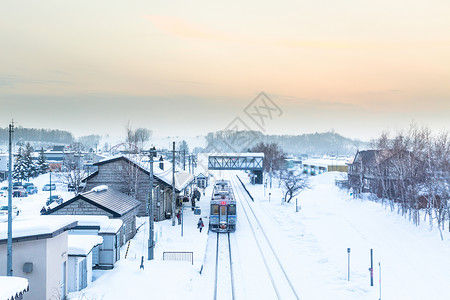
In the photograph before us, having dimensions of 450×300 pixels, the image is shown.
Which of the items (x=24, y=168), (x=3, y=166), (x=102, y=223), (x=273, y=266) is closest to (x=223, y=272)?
(x=273, y=266)

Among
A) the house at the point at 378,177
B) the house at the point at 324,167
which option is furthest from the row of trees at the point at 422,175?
the house at the point at 324,167

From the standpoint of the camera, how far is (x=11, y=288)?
355 inches

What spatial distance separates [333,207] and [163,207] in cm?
1949

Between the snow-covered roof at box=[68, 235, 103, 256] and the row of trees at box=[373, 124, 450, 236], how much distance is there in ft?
69.0

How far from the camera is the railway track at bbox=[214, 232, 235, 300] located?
52.2 feet

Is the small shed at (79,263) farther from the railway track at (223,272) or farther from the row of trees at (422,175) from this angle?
the row of trees at (422,175)

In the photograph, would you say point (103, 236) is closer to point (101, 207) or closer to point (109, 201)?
point (101, 207)

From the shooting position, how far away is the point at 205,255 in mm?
22516

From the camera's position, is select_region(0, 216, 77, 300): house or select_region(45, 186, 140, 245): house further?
select_region(45, 186, 140, 245): house

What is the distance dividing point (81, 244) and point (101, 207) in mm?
7597

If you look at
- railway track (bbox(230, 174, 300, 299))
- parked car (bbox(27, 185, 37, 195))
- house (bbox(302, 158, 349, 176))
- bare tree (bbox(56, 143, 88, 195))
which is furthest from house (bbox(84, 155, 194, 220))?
house (bbox(302, 158, 349, 176))

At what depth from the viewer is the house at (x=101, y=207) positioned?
22.9m

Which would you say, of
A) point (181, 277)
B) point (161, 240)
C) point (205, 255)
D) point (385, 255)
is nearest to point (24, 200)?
point (161, 240)

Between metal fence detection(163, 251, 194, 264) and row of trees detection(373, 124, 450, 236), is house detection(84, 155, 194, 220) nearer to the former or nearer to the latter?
metal fence detection(163, 251, 194, 264)
